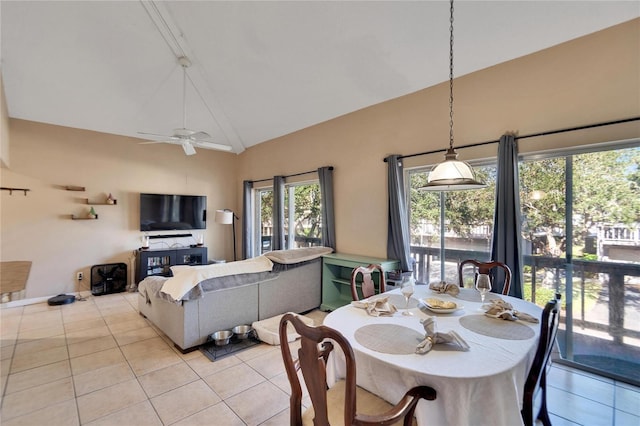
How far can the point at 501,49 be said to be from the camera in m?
2.87

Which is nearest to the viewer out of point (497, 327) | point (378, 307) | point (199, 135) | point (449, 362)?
point (449, 362)

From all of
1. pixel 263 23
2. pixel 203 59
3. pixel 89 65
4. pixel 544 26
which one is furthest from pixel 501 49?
pixel 89 65

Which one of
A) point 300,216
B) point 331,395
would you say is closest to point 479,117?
point 331,395

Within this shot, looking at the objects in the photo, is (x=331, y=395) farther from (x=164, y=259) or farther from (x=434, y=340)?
(x=164, y=259)

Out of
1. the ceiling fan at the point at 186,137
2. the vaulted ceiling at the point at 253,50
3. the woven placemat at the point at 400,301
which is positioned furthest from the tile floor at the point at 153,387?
the vaulted ceiling at the point at 253,50

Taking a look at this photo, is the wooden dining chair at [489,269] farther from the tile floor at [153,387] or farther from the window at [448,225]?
the tile floor at [153,387]

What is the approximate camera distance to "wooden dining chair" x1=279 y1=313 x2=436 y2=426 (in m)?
1.12

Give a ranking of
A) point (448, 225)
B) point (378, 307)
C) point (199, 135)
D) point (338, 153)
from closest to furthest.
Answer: point (378, 307), point (448, 225), point (199, 135), point (338, 153)

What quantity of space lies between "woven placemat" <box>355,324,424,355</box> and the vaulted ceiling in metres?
2.75

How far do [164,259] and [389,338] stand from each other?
17.7ft

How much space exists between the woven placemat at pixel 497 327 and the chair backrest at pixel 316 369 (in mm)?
949

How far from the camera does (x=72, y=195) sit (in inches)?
199

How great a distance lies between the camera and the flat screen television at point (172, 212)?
568 centimetres

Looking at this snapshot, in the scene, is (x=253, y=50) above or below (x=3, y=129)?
above
